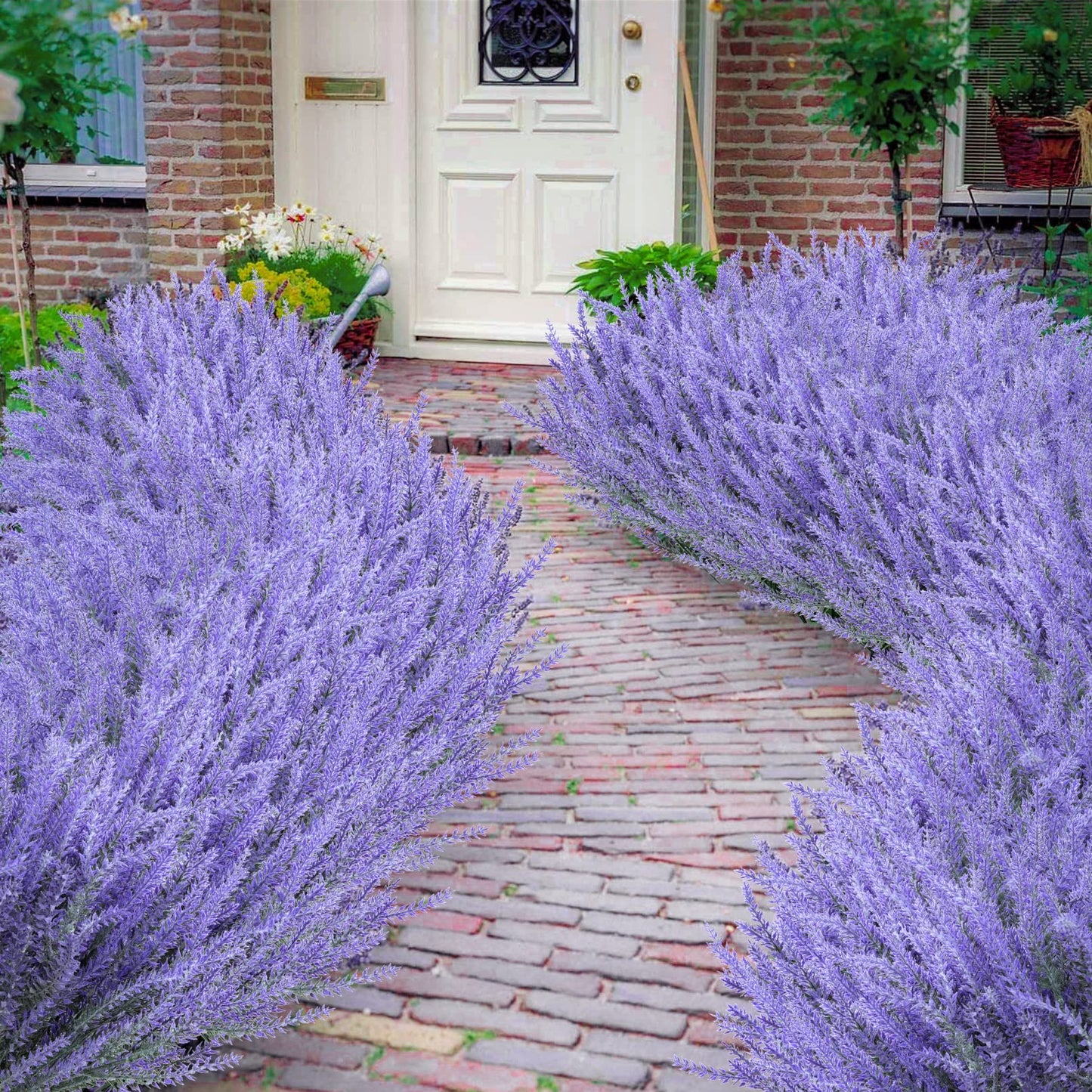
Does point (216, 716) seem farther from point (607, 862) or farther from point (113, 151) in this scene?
point (113, 151)

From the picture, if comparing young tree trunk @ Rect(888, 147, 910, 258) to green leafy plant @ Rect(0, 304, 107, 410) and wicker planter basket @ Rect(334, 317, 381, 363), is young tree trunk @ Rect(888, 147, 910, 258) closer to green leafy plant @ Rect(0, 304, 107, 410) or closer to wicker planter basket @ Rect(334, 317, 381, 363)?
wicker planter basket @ Rect(334, 317, 381, 363)

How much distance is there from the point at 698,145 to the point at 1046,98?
5.82 feet

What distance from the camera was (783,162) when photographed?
8.49 meters

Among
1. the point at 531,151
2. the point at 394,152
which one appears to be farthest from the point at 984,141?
the point at 394,152

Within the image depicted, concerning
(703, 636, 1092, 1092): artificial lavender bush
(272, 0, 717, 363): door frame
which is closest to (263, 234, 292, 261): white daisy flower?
(272, 0, 717, 363): door frame

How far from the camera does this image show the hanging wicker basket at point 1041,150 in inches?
295

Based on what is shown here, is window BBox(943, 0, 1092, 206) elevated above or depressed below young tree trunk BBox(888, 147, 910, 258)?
above

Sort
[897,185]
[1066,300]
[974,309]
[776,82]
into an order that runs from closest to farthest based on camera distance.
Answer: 1. [974,309]
2. [897,185]
3. [1066,300]
4. [776,82]

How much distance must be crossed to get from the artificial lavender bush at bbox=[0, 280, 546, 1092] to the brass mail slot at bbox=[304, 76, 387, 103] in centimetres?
464

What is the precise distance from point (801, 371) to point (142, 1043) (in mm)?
3027

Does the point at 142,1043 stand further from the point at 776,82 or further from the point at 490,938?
the point at 776,82

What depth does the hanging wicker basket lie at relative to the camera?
24.6 ft

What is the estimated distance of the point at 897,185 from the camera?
7.09m

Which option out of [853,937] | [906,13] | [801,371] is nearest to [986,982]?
[853,937]
